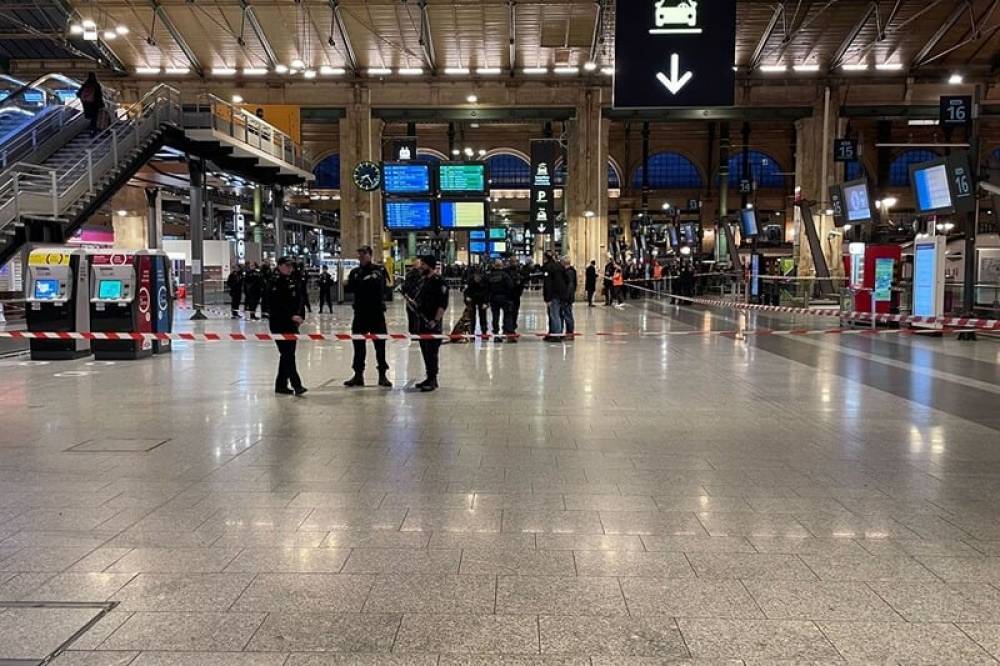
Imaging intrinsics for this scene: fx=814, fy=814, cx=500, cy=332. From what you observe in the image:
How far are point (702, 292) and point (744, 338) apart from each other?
2114 cm

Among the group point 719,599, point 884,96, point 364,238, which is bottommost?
point 719,599

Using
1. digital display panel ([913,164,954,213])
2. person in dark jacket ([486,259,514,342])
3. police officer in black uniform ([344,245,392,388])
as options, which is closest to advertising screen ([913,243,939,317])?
digital display panel ([913,164,954,213])

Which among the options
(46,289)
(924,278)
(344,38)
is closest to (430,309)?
(46,289)

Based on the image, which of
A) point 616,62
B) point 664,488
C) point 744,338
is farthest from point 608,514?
point 744,338

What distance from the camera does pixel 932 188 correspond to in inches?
645

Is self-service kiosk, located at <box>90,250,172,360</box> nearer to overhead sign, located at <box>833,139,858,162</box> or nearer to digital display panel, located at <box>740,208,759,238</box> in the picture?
digital display panel, located at <box>740,208,759,238</box>

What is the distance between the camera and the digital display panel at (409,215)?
2506 cm

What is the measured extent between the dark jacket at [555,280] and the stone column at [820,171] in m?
21.5

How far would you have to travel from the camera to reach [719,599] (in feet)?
11.8

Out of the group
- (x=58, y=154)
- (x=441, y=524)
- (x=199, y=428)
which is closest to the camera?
→ (x=441, y=524)

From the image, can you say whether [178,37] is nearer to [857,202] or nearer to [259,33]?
[259,33]

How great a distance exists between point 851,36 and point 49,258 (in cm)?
2821

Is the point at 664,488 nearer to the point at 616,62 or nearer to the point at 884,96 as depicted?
the point at 616,62

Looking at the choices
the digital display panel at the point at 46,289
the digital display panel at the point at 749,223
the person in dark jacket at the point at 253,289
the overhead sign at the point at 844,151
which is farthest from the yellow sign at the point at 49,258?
the overhead sign at the point at 844,151
